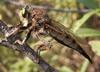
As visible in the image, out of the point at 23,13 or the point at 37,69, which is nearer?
the point at 23,13

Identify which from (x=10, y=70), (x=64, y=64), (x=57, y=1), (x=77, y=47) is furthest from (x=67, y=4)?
(x=77, y=47)

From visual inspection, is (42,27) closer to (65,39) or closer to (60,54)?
(65,39)

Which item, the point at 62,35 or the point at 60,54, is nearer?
the point at 62,35

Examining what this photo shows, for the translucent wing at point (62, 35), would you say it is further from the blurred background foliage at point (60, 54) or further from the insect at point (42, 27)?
the blurred background foliage at point (60, 54)

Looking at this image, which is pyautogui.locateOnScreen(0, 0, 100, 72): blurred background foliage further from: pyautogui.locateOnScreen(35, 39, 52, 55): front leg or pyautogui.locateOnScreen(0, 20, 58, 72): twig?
pyautogui.locateOnScreen(0, 20, 58, 72): twig

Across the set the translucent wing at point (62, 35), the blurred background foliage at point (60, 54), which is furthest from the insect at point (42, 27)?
the blurred background foliage at point (60, 54)

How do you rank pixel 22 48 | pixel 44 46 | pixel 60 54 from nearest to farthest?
pixel 22 48 → pixel 44 46 → pixel 60 54

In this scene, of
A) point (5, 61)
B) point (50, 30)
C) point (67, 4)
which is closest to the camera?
point (50, 30)

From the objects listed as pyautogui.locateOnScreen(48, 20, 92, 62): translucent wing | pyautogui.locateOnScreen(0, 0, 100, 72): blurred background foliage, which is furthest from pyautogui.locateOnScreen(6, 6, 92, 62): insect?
pyautogui.locateOnScreen(0, 0, 100, 72): blurred background foliage

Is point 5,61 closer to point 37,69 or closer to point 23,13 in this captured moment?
point 37,69

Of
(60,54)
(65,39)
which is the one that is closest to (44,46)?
(65,39)

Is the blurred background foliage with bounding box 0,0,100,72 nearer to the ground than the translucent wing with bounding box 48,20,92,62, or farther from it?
nearer to the ground
